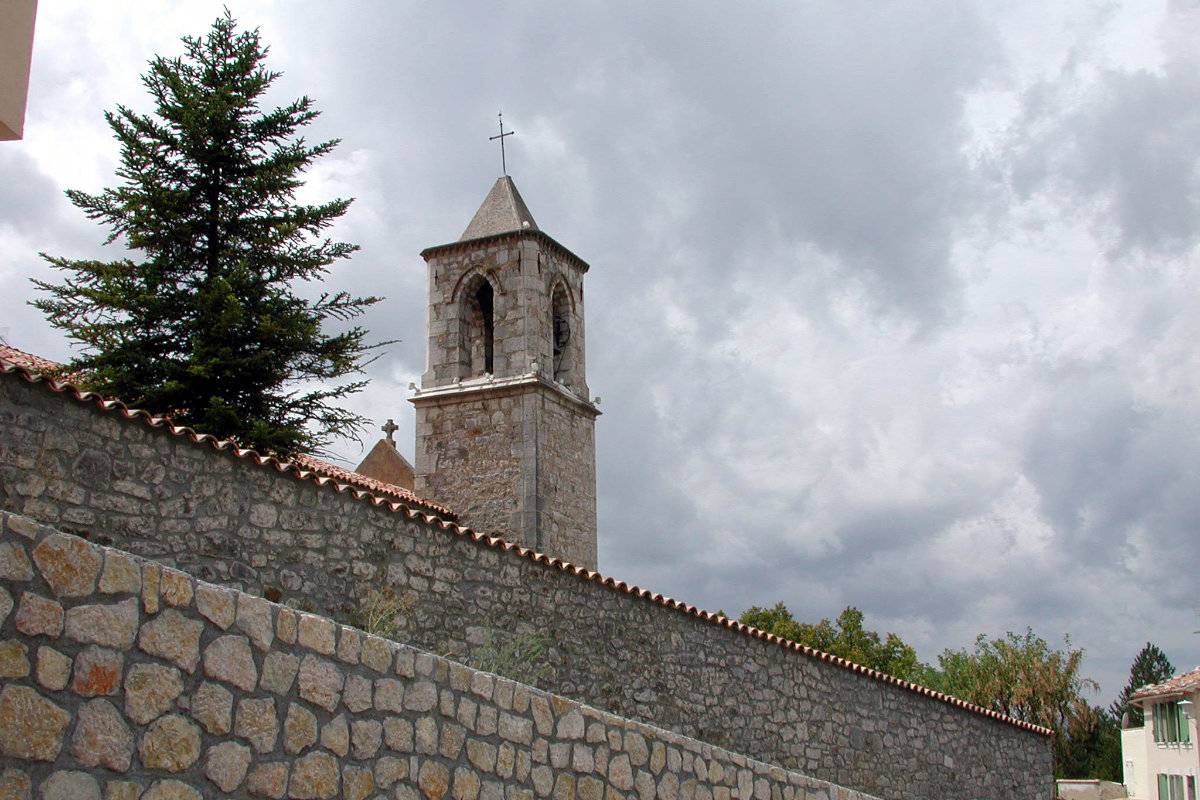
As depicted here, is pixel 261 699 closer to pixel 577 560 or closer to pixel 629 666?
pixel 629 666

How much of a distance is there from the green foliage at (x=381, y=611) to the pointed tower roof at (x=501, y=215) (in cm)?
1295

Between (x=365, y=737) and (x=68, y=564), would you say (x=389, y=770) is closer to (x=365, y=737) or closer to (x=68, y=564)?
(x=365, y=737)

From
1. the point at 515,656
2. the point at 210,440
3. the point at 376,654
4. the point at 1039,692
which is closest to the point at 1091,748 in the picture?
the point at 1039,692

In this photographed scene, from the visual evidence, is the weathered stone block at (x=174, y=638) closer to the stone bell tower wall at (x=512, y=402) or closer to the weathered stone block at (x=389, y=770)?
the weathered stone block at (x=389, y=770)

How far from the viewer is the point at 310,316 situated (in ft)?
51.9

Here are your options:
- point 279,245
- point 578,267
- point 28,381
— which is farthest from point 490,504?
point 28,381

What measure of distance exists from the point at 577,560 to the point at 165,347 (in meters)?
9.03

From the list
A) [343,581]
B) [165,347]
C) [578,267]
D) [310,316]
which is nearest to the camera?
[343,581]

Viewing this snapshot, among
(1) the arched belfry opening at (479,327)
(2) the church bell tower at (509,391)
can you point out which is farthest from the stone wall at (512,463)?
(1) the arched belfry opening at (479,327)

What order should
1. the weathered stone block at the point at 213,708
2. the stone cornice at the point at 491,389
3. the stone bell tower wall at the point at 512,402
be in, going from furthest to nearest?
the stone cornice at the point at 491,389, the stone bell tower wall at the point at 512,402, the weathered stone block at the point at 213,708

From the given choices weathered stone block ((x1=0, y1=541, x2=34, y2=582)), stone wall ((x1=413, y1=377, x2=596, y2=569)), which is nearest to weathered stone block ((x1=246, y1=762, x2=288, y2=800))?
weathered stone block ((x1=0, y1=541, x2=34, y2=582))

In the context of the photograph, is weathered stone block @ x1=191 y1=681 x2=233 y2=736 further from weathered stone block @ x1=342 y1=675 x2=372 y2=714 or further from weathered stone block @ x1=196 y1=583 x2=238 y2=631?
weathered stone block @ x1=342 y1=675 x2=372 y2=714

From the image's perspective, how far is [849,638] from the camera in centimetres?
4275

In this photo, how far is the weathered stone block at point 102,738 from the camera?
14.8 ft
